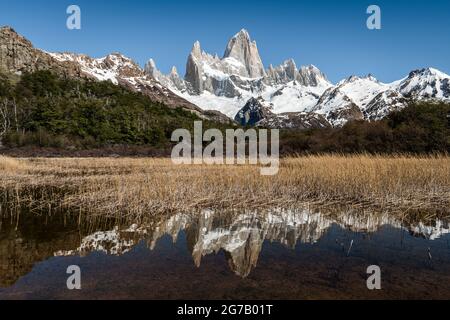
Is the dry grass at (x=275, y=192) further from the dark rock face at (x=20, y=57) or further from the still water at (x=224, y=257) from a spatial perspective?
the dark rock face at (x=20, y=57)

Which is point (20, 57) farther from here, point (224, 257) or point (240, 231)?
point (224, 257)

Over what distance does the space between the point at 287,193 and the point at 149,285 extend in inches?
316

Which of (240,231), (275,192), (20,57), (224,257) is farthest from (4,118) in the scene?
(224,257)

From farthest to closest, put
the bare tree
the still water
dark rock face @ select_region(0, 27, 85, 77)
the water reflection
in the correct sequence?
dark rock face @ select_region(0, 27, 85, 77)
the bare tree
the water reflection
the still water

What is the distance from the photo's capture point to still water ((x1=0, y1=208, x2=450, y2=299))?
516cm

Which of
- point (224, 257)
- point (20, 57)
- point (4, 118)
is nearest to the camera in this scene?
point (224, 257)

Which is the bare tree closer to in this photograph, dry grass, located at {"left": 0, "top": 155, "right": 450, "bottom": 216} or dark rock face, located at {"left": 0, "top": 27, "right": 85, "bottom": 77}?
dark rock face, located at {"left": 0, "top": 27, "right": 85, "bottom": 77}

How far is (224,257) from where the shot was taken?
6586mm

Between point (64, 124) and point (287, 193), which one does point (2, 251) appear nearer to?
point (287, 193)

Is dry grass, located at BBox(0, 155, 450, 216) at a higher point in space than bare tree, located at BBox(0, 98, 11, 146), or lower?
lower

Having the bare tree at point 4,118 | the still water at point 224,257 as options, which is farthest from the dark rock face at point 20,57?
the still water at point 224,257

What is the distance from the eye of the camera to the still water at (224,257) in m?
5.16

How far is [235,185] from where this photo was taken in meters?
13.6

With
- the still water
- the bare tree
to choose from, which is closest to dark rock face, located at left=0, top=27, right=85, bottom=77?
the bare tree
